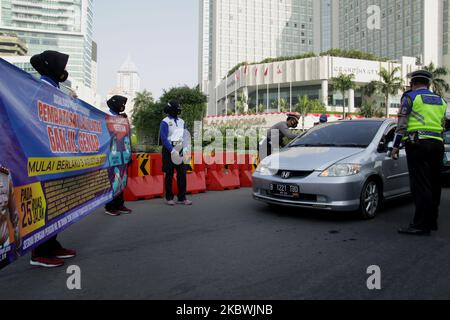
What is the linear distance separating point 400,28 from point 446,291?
342 feet

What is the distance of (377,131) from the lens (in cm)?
578

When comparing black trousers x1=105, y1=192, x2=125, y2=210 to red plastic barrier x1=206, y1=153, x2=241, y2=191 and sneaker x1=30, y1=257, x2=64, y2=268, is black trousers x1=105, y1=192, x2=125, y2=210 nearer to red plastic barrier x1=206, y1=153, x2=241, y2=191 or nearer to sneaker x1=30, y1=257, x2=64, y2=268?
sneaker x1=30, y1=257, x2=64, y2=268

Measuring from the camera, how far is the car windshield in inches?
223

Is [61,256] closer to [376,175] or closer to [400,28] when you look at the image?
[376,175]

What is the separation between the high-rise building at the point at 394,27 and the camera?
8312 centimetres

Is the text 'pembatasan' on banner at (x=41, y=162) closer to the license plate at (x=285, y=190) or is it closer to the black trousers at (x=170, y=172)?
the black trousers at (x=170, y=172)

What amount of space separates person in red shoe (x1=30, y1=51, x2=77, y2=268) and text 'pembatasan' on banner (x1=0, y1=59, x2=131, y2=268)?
209mm

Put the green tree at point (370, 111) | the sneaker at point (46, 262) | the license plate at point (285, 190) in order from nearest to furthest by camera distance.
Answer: the sneaker at point (46, 262), the license plate at point (285, 190), the green tree at point (370, 111)

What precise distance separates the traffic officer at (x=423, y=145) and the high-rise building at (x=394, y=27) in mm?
86389

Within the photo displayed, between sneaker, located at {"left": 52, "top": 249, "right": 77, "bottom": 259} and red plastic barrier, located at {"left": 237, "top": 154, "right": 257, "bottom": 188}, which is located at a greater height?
red plastic barrier, located at {"left": 237, "top": 154, "right": 257, "bottom": 188}

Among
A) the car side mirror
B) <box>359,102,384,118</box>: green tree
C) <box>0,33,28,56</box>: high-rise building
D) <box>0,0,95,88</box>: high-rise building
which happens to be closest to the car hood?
the car side mirror

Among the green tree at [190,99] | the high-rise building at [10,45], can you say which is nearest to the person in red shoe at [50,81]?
the green tree at [190,99]
